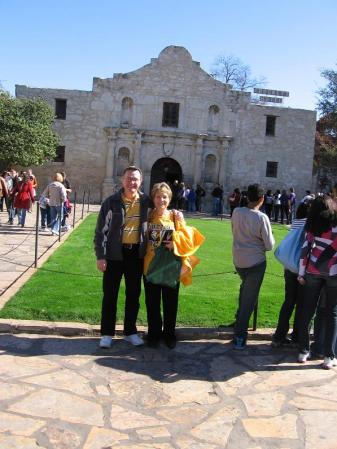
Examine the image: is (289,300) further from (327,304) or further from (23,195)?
(23,195)

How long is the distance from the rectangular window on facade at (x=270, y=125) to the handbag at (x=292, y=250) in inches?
1053

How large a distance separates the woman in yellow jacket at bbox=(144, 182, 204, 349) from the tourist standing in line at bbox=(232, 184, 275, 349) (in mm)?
515

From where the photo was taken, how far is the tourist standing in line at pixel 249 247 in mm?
5852

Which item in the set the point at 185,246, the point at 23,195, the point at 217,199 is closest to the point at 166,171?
the point at 217,199

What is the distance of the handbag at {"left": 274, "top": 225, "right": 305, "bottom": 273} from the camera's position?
19.5ft

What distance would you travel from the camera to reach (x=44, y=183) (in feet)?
100

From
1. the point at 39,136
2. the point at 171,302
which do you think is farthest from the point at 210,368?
the point at 39,136

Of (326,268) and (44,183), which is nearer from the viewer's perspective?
(326,268)

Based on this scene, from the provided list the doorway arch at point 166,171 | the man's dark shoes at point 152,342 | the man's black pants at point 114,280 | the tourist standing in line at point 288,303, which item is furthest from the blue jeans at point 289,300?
the doorway arch at point 166,171

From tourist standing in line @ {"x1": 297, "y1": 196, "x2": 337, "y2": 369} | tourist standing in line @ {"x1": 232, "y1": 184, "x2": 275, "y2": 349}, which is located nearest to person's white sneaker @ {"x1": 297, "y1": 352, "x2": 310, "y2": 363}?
tourist standing in line @ {"x1": 297, "y1": 196, "x2": 337, "y2": 369}

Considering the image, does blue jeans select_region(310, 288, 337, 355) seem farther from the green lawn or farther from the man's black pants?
the man's black pants

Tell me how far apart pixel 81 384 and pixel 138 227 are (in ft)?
5.99

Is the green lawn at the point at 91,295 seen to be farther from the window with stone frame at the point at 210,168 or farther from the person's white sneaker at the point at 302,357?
the window with stone frame at the point at 210,168

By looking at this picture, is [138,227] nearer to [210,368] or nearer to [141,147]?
[210,368]
